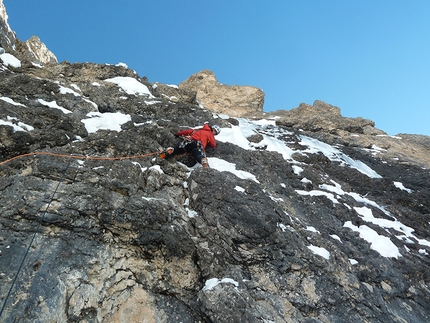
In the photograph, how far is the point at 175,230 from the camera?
6.54 metres

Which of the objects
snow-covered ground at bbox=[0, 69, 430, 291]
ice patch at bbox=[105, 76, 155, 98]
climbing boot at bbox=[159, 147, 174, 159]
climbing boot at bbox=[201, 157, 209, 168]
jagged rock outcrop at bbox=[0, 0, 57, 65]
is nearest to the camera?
snow-covered ground at bbox=[0, 69, 430, 291]

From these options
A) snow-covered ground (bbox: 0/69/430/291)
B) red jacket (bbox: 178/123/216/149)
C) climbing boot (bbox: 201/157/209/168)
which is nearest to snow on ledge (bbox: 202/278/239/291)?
snow-covered ground (bbox: 0/69/430/291)

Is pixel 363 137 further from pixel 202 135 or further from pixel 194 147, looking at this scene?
pixel 194 147

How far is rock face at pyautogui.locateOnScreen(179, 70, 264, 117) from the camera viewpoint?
25250 mm

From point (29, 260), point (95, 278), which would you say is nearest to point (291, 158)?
point (95, 278)

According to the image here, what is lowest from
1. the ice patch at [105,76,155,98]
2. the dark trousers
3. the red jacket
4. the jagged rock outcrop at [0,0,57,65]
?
the dark trousers

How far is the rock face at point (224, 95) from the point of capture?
2525cm

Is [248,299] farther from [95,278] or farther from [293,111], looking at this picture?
[293,111]

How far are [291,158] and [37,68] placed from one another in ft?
34.7

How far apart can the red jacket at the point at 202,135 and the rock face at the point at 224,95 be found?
14491 millimetres

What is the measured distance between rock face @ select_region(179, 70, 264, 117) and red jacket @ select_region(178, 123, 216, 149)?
1449 cm

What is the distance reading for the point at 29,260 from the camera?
17.7ft

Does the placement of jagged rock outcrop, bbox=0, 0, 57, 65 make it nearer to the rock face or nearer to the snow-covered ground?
the snow-covered ground

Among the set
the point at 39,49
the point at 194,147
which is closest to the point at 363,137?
the point at 194,147
